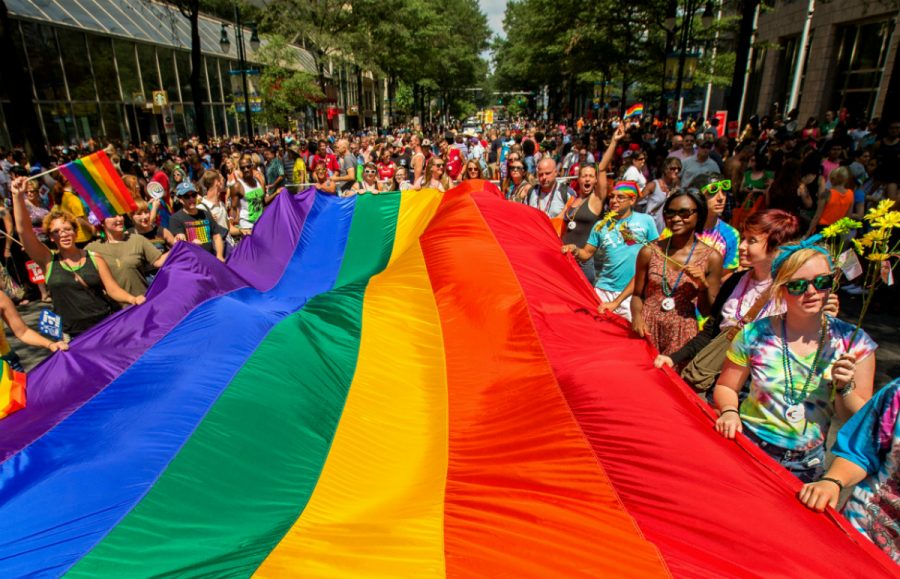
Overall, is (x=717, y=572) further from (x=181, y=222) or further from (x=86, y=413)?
(x=181, y=222)

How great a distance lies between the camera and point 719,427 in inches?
103

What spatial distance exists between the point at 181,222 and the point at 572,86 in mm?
41707

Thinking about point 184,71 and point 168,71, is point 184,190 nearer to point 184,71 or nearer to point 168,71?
point 168,71

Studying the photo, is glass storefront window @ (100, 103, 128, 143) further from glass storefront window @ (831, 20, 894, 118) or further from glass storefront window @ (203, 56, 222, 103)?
glass storefront window @ (831, 20, 894, 118)

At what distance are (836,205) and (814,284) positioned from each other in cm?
611

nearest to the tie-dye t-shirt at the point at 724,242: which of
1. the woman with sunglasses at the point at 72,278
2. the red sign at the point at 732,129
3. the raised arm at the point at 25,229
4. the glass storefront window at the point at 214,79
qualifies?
the woman with sunglasses at the point at 72,278

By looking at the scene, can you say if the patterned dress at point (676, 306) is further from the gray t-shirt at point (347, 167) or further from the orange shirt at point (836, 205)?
the gray t-shirt at point (347, 167)

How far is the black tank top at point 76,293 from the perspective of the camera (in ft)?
15.4

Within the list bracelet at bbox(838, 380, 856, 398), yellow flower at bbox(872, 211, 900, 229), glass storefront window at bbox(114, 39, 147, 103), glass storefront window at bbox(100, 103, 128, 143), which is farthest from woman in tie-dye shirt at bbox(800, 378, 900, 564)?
glass storefront window at bbox(114, 39, 147, 103)

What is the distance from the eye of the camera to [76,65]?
71.7 ft

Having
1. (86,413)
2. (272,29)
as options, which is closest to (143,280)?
(86,413)

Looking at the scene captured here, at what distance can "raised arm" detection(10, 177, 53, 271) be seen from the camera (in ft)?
15.3

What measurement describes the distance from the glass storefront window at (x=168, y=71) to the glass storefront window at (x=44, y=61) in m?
6.27

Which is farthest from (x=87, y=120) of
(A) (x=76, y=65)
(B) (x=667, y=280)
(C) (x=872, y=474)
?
(C) (x=872, y=474)
